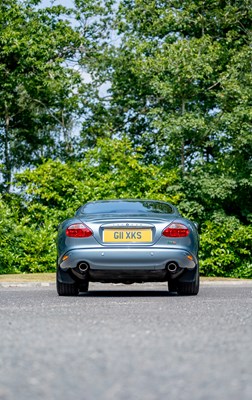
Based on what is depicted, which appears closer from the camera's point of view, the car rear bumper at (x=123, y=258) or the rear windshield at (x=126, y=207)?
the car rear bumper at (x=123, y=258)

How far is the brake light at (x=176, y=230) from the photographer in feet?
38.5

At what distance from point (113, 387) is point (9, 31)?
86.9 feet

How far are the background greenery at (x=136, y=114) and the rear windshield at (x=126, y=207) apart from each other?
1043 centimetres

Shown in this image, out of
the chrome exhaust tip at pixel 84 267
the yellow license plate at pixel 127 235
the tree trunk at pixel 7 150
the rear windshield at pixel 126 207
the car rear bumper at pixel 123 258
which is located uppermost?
the tree trunk at pixel 7 150

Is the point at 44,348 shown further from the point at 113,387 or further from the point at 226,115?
the point at 226,115

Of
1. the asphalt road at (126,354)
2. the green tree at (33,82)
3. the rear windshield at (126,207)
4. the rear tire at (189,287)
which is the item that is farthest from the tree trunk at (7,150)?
the asphalt road at (126,354)

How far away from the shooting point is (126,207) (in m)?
12.6

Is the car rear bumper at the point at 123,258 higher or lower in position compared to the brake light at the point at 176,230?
lower

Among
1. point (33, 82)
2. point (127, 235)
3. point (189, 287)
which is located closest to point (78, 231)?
point (127, 235)

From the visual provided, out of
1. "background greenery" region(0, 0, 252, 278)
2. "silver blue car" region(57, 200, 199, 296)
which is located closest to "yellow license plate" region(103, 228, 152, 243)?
"silver blue car" region(57, 200, 199, 296)

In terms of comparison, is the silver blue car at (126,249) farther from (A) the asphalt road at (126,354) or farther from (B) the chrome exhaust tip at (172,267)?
(A) the asphalt road at (126,354)

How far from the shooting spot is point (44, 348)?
5.75 meters

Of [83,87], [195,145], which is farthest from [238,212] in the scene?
[83,87]

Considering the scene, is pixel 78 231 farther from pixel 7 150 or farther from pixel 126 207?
pixel 7 150
